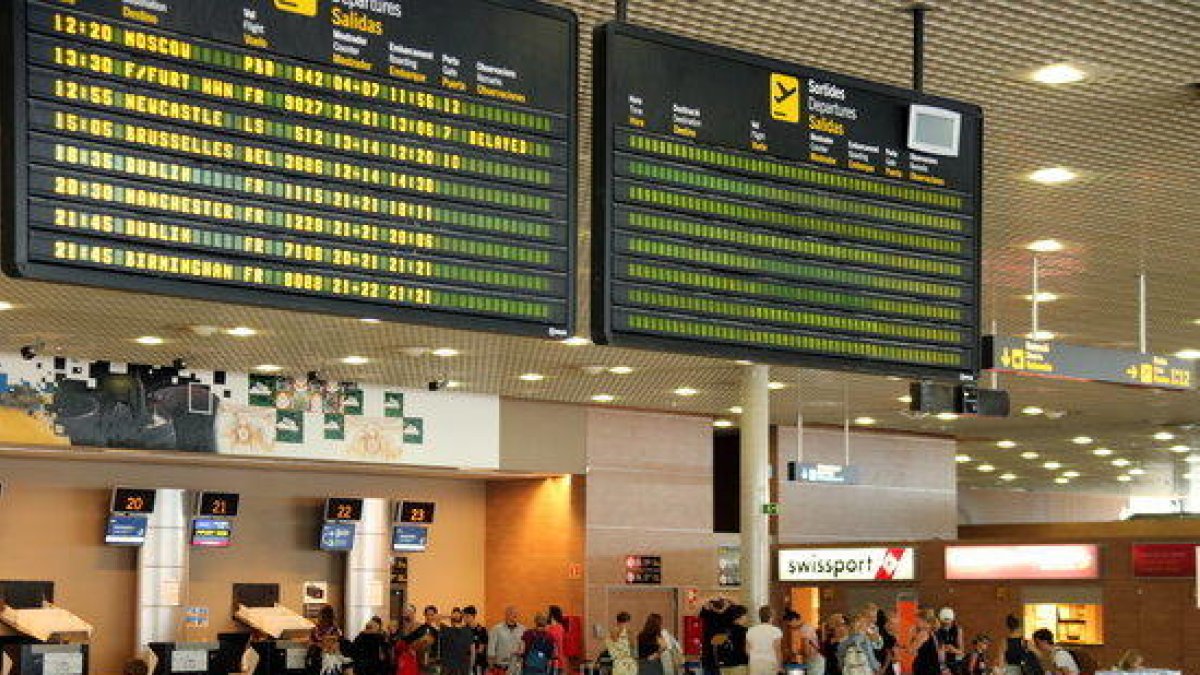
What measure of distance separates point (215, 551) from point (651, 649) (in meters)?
8.08

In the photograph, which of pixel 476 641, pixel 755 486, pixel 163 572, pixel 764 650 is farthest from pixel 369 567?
pixel 764 650

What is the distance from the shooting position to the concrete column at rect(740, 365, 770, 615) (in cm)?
2131

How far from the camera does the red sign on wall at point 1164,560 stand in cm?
2194

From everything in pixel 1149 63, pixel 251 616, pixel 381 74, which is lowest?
pixel 251 616

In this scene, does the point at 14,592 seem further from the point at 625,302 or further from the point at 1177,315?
the point at 625,302

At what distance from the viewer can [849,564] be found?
26500 millimetres

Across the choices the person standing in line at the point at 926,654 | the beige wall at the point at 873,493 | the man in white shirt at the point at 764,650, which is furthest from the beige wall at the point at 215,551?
the person standing in line at the point at 926,654

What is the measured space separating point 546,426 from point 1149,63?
17.2 m

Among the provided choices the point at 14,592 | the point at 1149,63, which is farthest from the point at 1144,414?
the point at 1149,63

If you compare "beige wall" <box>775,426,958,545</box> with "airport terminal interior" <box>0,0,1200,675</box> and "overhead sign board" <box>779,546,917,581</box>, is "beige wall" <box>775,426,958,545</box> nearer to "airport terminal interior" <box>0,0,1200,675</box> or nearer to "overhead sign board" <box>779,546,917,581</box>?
"airport terminal interior" <box>0,0,1200,675</box>

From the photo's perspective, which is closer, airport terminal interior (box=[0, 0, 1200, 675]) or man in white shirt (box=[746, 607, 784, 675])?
airport terminal interior (box=[0, 0, 1200, 675])

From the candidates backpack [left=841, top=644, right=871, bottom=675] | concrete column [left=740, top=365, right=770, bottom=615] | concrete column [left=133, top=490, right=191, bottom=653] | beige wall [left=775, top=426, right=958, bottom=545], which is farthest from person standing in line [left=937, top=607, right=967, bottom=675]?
concrete column [left=133, top=490, right=191, bottom=653]

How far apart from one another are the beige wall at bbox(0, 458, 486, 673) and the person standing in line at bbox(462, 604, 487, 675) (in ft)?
6.35

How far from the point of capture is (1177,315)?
1742 centimetres
